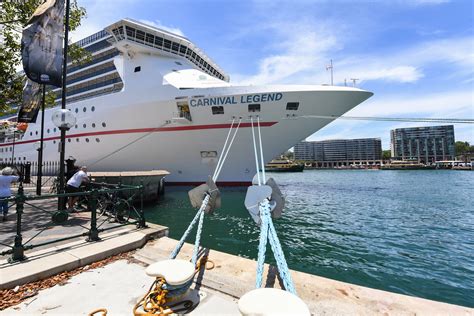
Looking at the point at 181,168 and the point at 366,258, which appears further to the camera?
the point at 181,168

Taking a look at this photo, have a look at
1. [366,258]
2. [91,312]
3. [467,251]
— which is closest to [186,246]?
[91,312]

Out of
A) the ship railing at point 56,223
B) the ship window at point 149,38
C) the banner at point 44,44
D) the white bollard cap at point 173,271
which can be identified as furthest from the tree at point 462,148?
the banner at point 44,44

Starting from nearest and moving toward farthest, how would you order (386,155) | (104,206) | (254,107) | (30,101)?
(104,206) → (30,101) → (254,107) → (386,155)

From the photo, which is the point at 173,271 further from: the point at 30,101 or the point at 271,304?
the point at 30,101

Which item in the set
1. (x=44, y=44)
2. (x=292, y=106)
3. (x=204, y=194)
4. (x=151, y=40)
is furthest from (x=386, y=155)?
(x=44, y=44)

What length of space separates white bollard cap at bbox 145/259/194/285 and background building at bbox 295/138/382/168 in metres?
129

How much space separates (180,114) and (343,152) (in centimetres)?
12658

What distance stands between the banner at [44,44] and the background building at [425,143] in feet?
419

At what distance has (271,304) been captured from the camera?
70.7 inches

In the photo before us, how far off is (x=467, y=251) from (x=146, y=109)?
16624 millimetres

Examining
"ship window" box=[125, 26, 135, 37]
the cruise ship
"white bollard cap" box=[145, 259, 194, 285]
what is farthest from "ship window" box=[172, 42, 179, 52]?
"white bollard cap" box=[145, 259, 194, 285]

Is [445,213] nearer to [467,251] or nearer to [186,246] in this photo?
[467,251]

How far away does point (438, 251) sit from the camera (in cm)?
657

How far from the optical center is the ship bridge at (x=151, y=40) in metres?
16.1
